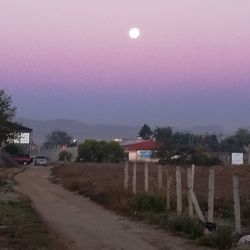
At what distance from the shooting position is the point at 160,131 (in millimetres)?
199625

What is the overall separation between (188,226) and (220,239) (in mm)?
2298

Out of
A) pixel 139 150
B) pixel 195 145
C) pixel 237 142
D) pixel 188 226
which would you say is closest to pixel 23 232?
pixel 188 226

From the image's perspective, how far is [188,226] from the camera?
664 inches

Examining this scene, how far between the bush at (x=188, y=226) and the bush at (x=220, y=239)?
3.33ft

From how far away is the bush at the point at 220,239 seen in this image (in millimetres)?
14492

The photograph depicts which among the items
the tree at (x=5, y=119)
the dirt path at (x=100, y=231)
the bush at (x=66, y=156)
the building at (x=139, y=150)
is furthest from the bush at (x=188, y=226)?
the building at (x=139, y=150)

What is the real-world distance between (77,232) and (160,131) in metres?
183

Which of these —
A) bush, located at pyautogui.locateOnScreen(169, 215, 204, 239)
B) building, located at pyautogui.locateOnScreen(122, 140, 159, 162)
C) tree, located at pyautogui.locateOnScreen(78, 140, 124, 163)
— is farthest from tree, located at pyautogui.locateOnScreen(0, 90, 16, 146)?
building, located at pyautogui.locateOnScreen(122, 140, 159, 162)

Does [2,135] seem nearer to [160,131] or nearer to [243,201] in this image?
[243,201]

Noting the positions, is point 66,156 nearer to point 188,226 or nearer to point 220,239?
point 188,226

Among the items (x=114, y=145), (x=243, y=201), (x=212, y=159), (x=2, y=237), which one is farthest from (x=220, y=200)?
(x=114, y=145)

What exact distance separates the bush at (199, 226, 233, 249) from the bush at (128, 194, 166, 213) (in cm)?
705

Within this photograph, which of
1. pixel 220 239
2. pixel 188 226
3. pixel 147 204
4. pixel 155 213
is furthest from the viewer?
pixel 147 204

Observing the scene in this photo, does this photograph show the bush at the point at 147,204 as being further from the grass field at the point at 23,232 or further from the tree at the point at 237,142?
the tree at the point at 237,142
